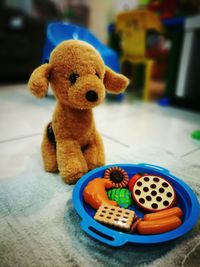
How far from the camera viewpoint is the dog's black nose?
529 millimetres

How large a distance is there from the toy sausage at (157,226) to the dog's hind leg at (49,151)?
33 centimetres

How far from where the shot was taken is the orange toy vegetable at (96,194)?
0.48m

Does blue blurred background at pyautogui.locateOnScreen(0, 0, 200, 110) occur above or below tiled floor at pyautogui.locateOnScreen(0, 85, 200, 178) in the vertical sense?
above

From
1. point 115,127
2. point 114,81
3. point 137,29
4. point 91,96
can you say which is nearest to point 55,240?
point 91,96

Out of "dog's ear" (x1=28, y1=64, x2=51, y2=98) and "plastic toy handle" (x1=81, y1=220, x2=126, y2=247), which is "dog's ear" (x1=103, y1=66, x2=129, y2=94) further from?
"plastic toy handle" (x1=81, y1=220, x2=126, y2=247)

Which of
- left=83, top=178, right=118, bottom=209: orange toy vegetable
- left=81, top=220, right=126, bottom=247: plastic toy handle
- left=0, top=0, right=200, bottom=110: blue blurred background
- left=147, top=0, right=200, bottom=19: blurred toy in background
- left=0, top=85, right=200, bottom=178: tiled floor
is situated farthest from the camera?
left=147, top=0, right=200, bottom=19: blurred toy in background

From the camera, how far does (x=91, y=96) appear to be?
53 cm

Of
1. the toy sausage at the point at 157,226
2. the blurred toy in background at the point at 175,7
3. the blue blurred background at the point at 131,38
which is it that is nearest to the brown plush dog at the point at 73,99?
the toy sausage at the point at 157,226

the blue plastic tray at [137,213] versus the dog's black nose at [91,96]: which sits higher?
the dog's black nose at [91,96]

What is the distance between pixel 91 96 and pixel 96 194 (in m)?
0.22

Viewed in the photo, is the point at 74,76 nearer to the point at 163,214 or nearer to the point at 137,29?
the point at 163,214

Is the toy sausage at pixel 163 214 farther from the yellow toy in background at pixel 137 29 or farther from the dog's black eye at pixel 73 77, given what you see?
the yellow toy in background at pixel 137 29

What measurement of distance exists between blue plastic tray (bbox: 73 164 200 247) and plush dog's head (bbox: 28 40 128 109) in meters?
0.19

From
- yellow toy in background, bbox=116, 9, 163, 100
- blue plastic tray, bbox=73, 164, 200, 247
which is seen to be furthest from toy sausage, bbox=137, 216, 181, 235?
yellow toy in background, bbox=116, 9, 163, 100
